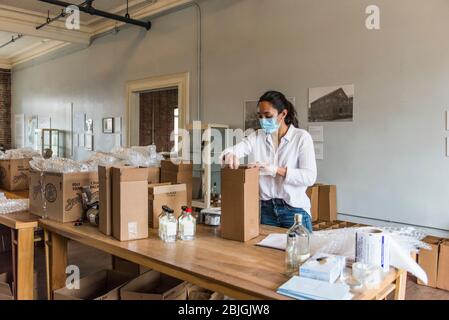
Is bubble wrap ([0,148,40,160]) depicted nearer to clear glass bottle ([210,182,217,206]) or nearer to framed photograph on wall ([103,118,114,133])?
clear glass bottle ([210,182,217,206])

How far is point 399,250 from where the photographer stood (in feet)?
4.55

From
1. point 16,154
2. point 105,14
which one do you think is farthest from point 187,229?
point 105,14

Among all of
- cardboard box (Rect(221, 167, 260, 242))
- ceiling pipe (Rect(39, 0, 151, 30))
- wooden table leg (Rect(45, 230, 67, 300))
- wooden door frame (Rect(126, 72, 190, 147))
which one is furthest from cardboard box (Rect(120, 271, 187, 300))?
ceiling pipe (Rect(39, 0, 151, 30))

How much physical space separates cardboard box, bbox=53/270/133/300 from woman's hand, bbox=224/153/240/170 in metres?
0.85

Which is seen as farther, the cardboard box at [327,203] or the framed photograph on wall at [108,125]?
the framed photograph on wall at [108,125]

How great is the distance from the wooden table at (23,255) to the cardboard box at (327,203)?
2.38 metres

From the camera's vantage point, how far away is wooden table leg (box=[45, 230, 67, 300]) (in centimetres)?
221

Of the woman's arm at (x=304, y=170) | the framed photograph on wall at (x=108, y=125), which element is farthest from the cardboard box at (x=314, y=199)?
the framed photograph on wall at (x=108, y=125)

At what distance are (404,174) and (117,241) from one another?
243 cm

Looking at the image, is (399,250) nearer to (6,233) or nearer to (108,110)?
(6,233)

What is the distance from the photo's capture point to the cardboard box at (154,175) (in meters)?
2.43

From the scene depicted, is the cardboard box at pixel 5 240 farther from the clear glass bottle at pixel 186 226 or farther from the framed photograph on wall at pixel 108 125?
the framed photograph on wall at pixel 108 125
